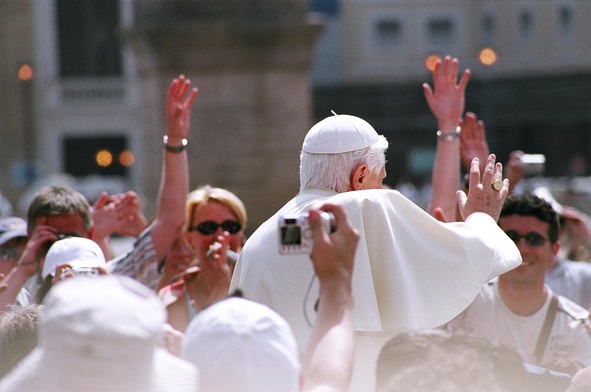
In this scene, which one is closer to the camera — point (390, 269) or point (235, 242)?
point (390, 269)

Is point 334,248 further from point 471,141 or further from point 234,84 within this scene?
point 234,84

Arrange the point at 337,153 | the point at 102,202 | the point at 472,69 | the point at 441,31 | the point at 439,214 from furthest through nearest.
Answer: the point at 441,31 → the point at 472,69 → the point at 102,202 → the point at 439,214 → the point at 337,153

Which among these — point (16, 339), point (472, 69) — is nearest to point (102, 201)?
point (16, 339)

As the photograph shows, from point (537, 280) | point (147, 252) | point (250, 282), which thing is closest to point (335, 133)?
point (250, 282)

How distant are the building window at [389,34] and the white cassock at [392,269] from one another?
166 ft

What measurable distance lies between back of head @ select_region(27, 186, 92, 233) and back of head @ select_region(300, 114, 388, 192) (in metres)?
1.48

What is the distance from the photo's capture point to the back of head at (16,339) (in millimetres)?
3844

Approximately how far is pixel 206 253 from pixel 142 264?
1.92ft

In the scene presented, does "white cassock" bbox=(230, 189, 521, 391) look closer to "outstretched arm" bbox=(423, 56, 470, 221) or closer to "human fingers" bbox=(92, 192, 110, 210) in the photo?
"outstretched arm" bbox=(423, 56, 470, 221)

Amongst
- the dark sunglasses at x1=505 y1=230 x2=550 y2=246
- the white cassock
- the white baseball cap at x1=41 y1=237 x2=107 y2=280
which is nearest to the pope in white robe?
the white cassock

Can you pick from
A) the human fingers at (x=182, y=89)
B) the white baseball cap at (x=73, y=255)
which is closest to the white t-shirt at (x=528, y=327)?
the white baseball cap at (x=73, y=255)

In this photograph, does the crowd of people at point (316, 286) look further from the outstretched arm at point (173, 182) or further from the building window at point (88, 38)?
the building window at point (88, 38)

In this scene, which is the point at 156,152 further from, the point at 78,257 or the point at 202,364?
the point at 202,364

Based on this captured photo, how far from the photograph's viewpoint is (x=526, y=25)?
5197 cm
